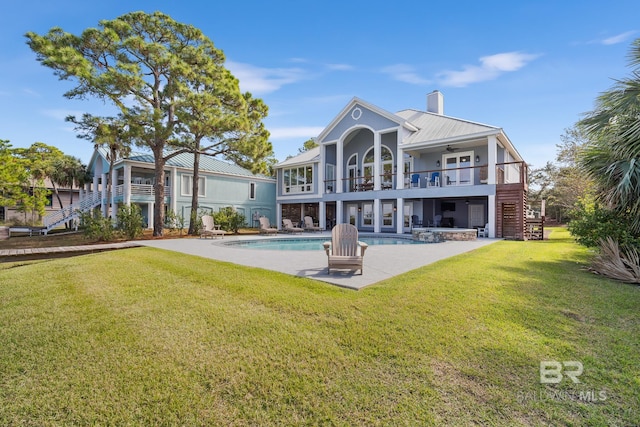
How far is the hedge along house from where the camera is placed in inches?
890

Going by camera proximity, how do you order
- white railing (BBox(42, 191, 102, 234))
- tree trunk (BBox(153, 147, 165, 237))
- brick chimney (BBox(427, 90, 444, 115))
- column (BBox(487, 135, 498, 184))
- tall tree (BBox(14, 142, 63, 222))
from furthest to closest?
tall tree (BBox(14, 142, 63, 222))
white railing (BBox(42, 191, 102, 234))
brick chimney (BBox(427, 90, 444, 115))
tree trunk (BBox(153, 147, 165, 237))
column (BBox(487, 135, 498, 184))

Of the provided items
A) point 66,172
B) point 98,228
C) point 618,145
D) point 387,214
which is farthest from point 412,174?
point 66,172

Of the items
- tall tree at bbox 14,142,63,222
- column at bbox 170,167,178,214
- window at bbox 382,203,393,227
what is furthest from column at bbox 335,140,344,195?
tall tree at bbox 14,142,63,222

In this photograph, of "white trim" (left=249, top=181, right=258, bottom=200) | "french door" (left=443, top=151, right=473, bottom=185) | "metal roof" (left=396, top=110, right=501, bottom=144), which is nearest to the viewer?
"metal roof" (left=396, top=110, right=501, bottom=144)

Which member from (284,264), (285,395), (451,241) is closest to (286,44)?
(284,264)

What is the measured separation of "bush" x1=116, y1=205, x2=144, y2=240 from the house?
15.2 feet

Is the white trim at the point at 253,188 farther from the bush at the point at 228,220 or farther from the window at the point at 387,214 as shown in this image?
the window at the point at 387,214

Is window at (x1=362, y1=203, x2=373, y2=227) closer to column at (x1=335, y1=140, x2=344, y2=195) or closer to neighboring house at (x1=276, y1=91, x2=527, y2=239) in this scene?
neighboring house at (x1=276, y1=91, x2=527, y2=239)

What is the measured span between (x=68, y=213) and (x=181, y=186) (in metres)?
10.6

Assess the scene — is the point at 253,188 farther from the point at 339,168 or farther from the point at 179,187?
the point at 339,168

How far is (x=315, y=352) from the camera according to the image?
3.22 m

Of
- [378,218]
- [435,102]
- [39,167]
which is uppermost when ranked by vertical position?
[435,102]

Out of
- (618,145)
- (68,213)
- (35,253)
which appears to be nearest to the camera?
(618,145)

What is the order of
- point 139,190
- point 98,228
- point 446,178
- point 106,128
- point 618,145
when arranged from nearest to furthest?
point 618,145, point 106,128, point 98,228, point 446,178, point 139,190
